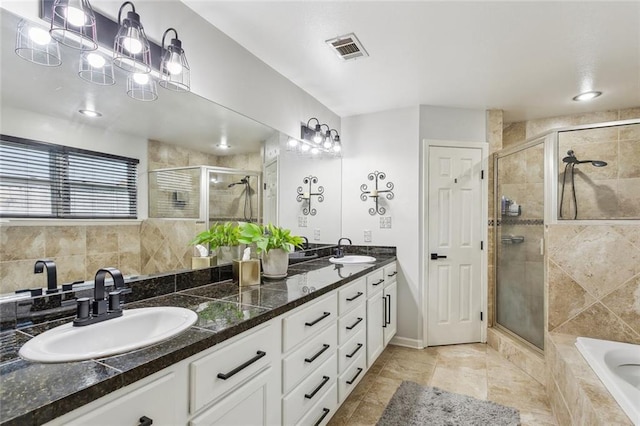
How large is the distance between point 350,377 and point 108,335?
148 cm

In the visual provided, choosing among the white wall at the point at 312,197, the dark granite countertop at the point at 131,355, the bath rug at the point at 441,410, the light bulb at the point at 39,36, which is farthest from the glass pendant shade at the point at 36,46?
the bath rug at the point at 441,410

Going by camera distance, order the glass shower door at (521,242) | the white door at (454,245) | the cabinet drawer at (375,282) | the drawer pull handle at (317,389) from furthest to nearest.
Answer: the white door at (454,245) < the glass shower door at (521,242) < the cabinet drawer at (375,282) < the drawer pull handle at (317,389)

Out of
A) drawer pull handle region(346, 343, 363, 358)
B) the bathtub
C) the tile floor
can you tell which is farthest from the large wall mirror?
the bathtub

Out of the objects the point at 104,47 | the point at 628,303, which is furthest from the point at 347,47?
the point at 628,303

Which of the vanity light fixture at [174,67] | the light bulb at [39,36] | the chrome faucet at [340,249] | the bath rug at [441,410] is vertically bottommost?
the bath rug at [441,410]

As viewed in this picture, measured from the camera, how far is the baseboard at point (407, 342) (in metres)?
3.18

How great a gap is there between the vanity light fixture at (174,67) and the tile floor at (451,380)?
2.17 metres

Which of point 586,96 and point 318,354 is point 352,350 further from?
point 586,96

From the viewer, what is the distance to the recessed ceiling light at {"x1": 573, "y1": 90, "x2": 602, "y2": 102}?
291cm

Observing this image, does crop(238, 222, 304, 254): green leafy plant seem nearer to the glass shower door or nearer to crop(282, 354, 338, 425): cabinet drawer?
crop(282, 354, 338, 425): cabinet drawer

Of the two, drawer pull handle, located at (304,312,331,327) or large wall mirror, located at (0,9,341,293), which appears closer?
large wall mirror, located at (0,9,341,293)

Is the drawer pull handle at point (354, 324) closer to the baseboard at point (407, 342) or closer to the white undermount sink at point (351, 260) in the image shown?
the white undermount sink at point (351, 260)

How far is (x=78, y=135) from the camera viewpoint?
4.29ft

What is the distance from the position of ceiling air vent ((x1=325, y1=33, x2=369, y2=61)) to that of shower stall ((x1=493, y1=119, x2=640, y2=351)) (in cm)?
168
